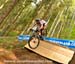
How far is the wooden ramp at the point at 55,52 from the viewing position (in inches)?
443

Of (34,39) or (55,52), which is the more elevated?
(34,39)

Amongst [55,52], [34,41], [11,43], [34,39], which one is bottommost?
[11,43]

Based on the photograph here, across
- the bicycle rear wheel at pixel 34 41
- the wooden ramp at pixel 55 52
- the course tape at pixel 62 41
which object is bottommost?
the course tape at pixel 62 41

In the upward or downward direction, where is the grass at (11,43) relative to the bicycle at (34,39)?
downward

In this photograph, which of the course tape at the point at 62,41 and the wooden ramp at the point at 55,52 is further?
the course tape at the point at 62,41

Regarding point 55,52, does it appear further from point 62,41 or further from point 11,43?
point 11,43

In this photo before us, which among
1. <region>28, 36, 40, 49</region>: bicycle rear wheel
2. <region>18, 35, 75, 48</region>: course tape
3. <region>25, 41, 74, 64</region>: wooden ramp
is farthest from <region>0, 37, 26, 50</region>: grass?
<region>25, 41, 74, 64</region>: wooden ramp

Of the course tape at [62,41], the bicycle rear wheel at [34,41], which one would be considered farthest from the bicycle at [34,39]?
the course tape at [62,41]

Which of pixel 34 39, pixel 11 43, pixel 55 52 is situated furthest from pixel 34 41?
pixel 11 43

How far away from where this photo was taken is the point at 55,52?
Result: 39.8ft

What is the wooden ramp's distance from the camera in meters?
11.3

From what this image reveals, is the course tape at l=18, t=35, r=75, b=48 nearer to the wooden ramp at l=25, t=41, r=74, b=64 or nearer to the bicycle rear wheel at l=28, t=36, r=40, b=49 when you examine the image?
the wooden ramp at l=25, t=41, r=74, b=64

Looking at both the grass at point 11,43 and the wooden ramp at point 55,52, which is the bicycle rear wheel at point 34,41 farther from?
the grass at point 11,43

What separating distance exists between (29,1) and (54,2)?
8.55 feet
